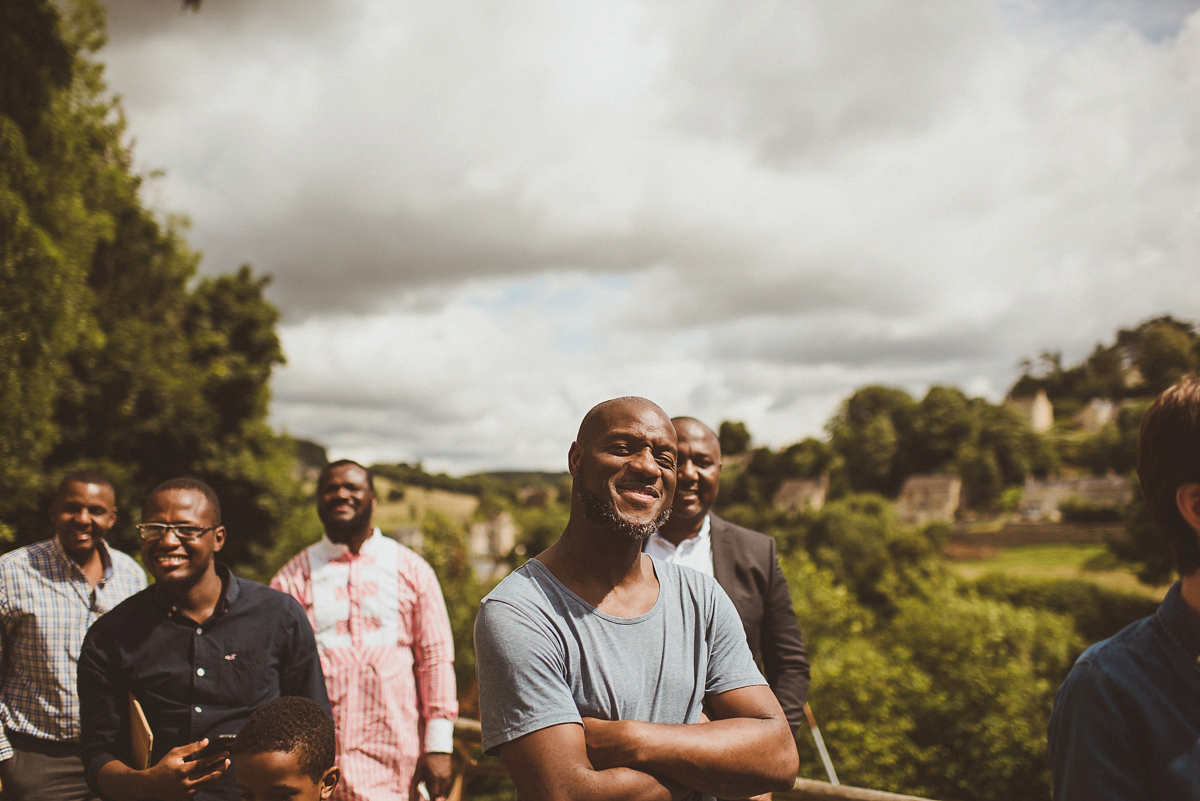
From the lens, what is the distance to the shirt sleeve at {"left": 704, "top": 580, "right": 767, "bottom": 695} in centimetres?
205

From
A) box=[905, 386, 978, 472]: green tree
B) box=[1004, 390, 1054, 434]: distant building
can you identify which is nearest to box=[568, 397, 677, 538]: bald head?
box=[905, 386, 978, 472]: green tree

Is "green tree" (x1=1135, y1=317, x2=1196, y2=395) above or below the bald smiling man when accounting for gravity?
above

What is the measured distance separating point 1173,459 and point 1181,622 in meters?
0.28

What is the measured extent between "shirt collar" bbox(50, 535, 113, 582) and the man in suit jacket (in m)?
2.53

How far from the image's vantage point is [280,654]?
2832 millimetres

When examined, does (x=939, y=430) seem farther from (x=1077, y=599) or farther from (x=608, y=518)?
(x=608, y=518)

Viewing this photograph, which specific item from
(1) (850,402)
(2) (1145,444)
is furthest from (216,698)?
(1) (850,402)

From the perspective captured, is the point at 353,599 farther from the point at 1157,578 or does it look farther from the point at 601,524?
the point at 1157,578

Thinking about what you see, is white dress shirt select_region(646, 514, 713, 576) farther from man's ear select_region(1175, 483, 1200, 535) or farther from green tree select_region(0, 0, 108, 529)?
green tree select_region(0, 0, 108, 529)

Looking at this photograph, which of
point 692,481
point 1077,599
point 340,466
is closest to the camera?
point 692,481

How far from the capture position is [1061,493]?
2874 inches

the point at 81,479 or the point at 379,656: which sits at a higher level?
the point at 81,479

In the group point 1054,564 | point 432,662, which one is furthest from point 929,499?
point 432,662

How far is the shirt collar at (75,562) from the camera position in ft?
11.5
